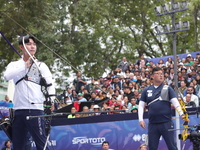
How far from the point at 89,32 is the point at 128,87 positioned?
1826 centimetres

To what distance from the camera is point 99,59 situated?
1344 inches

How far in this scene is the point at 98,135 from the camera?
1277cm

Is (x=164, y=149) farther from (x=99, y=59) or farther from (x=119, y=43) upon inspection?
(x=119, y=43)

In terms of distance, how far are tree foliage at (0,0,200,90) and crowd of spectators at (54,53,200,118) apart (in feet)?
10.2

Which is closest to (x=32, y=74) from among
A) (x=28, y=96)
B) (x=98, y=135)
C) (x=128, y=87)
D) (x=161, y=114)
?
(x=28, y=96)

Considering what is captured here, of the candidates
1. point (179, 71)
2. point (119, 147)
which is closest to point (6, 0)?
point (179, 71)

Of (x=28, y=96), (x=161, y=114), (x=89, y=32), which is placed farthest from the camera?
(x=89, y=32)

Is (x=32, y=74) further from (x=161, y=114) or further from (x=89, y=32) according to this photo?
(x=89, y=32)

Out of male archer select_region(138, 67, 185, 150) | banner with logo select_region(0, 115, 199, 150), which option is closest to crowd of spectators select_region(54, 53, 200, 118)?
banner with logo select_region(0, 115, 199, 150)

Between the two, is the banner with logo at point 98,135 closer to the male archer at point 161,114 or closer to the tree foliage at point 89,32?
the male archer at point 161,114

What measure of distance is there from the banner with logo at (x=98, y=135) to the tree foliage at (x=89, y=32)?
8209mm

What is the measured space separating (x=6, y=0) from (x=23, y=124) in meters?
14.1

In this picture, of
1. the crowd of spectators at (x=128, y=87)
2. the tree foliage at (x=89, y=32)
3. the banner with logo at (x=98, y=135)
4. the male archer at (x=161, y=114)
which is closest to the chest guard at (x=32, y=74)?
the male archer at (x=161, y=114)

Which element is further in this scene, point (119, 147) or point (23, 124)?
point (119, 147)
